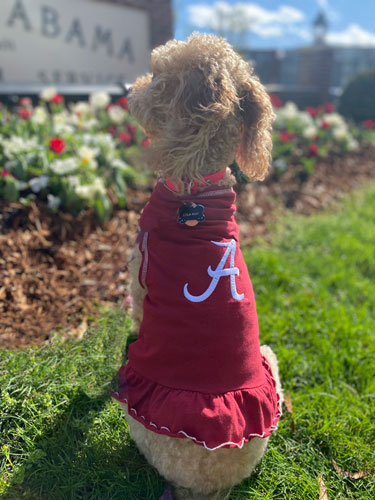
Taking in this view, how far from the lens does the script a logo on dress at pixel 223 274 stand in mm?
1598

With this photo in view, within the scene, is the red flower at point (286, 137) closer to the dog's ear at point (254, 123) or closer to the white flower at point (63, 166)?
the white flower at point (63, 166)

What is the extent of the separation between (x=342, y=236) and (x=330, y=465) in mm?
3127

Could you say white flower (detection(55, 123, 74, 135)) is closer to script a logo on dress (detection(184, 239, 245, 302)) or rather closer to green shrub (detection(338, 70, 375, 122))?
script a logo on dress (detection(184, 239, 245, 302))

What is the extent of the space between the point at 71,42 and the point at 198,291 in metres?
7.46

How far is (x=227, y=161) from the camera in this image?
5.77ft

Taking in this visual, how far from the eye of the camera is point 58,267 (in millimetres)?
3125

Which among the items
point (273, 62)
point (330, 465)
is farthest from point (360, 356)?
point (273, 62)

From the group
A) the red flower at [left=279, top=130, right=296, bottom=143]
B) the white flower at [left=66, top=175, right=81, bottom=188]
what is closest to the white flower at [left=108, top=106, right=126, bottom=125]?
the white flower at [left=66, top=175, right=81, bottom=188]

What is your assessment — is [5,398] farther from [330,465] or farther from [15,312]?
[330,465]

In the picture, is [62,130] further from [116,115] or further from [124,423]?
[124,423]

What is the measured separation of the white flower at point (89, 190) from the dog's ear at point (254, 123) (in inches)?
75.3

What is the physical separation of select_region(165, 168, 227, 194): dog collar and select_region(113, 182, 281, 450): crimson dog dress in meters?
0.03

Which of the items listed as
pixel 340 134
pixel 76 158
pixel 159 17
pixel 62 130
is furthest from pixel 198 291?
pixel 159 17

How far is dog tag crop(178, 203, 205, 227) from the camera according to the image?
5.49ft
